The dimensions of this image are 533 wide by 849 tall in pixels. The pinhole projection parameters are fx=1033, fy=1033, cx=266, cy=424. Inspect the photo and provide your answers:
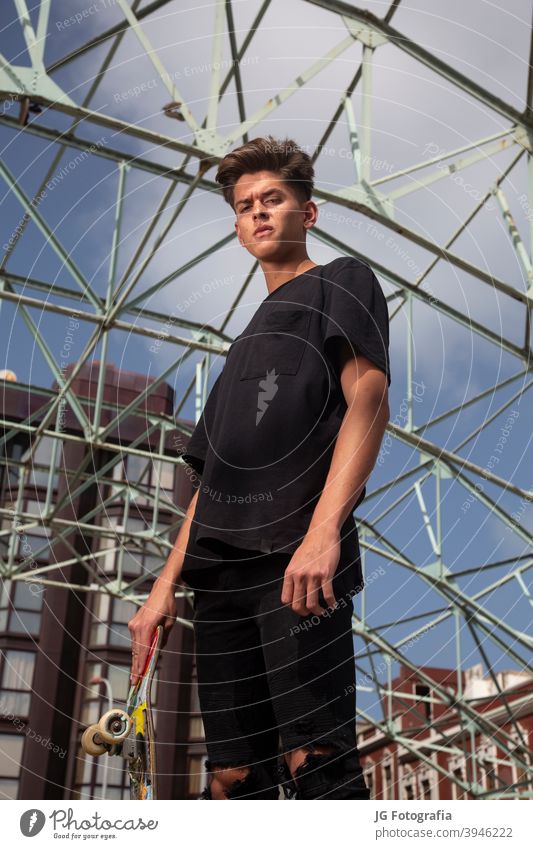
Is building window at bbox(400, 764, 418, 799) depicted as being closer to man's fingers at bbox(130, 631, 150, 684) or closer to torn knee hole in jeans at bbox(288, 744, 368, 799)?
man's fingers at bbox(130, 631, 150, 684)

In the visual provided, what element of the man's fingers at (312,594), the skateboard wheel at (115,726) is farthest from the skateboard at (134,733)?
the man's fingers at (312,594)

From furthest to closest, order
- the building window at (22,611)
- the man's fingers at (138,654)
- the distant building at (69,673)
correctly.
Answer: the building window at (22,611), the distant building at (69,673), the man's fingers at (138,654)

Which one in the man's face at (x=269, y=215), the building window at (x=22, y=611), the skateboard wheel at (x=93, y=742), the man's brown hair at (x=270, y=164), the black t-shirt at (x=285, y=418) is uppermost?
the building window at (x=22, y=611)

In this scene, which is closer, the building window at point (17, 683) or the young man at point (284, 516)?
the young man at point (284, 516)

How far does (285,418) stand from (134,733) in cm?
91

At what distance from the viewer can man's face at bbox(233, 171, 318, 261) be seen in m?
2.99

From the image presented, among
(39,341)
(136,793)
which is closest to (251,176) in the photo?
(136,793)

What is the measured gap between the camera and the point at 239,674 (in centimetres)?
261

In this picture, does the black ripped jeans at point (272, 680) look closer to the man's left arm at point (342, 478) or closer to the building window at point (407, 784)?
the man's left arm at point (342, 478)

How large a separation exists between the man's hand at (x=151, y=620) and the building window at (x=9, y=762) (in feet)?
98.9

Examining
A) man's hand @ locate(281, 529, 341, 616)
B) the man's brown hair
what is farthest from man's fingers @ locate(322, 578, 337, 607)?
the man's brown hair

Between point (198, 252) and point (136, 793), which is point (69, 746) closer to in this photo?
point (198, 252)

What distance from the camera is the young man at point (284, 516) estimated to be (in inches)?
95.4

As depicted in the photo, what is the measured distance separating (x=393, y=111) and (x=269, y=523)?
697 cm
